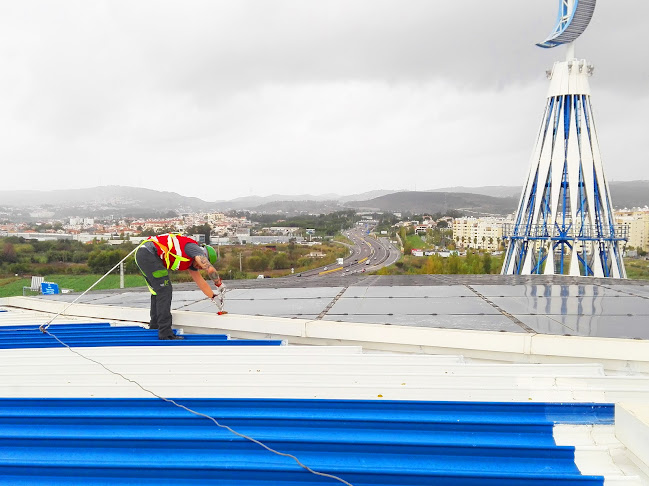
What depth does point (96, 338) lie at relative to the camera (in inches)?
172

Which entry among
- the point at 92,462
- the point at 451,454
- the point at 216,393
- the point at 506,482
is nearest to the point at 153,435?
the point at 92,462

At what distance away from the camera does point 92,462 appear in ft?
7.20

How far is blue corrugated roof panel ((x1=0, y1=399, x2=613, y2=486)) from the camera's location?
6.70 ft

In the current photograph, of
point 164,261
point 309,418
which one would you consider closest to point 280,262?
point 164,261

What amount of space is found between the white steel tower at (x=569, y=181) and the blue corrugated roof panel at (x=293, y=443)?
64.4 ft

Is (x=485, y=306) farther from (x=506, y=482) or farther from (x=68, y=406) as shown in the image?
(x=68, y=406)

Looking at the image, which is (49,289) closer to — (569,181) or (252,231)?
(569,181)

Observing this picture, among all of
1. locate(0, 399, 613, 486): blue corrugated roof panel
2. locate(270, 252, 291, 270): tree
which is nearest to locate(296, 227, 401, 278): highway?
locate(270, 252, 291, 270): tree

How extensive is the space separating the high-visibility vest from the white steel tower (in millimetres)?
18898

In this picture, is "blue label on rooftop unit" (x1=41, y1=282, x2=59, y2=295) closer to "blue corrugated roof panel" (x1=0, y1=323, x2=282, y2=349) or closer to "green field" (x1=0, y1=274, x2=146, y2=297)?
"blue corrugated roof panel" (x1=0, y1=323, x2=282, y2=349)

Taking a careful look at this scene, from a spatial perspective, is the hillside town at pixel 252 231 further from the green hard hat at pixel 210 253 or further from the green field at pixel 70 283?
the green hard hat at pixel 210 253

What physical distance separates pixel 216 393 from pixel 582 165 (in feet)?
70.3

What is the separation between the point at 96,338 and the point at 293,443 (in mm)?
2998

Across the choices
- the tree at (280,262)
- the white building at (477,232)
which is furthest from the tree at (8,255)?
the white building at (477,232)
